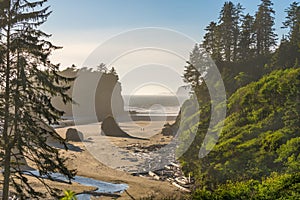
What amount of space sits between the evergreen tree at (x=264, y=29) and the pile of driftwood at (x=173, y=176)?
23764 millimetres

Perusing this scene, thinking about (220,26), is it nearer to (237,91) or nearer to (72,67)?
(237,91)

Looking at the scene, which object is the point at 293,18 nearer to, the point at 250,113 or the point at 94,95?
the point at 250,113

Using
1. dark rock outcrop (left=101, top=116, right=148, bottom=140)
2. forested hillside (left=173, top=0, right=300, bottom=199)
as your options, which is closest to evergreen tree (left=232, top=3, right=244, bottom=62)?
forested hillside (left=173, top=0, right=300, bottom=199)

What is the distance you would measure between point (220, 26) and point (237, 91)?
14713 mm

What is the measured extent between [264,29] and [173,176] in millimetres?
28993

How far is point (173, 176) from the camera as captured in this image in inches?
1147

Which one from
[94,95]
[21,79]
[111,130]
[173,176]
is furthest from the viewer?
[94,95]

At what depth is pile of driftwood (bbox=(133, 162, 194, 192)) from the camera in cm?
2607

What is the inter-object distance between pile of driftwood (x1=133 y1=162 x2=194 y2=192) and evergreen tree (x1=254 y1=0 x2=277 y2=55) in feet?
78.0

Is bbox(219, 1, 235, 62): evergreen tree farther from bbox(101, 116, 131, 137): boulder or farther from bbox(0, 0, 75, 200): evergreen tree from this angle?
bbox(0, 0, 75, 200): evergreen tree

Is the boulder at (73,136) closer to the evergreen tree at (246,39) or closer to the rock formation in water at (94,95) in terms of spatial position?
the evergreen tree at (246,39)

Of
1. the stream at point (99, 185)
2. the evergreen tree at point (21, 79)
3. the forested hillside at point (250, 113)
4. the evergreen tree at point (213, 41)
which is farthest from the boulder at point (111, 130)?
the evergreen tree at point (21, 79)

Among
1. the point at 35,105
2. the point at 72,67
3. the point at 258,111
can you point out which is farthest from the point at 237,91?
the point at 72,67

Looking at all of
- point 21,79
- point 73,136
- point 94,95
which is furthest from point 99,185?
point 94,95
